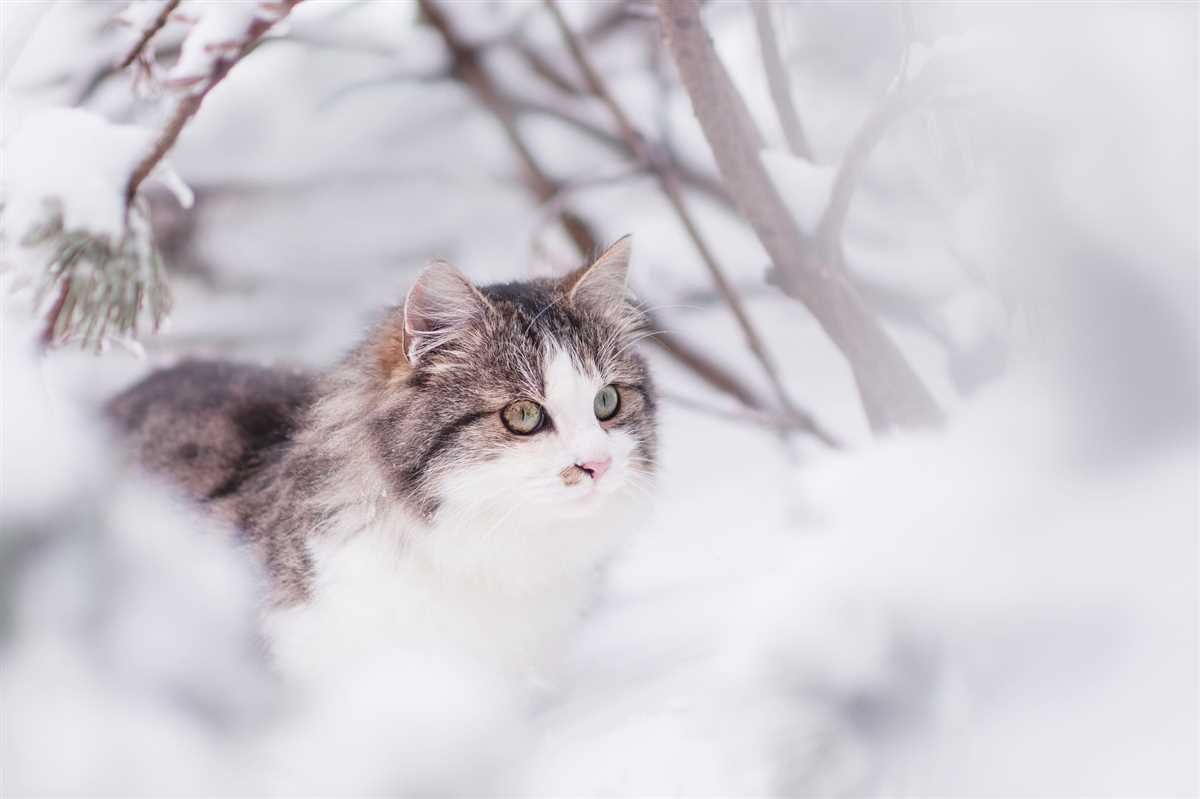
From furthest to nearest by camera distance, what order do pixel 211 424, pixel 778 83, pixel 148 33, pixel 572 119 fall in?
pixel 572 119 → pixel 211 424 → pixel 778 83 → pixel 148 33

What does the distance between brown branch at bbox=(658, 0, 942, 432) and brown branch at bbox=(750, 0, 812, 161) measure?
0.40ft

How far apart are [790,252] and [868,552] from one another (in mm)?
556

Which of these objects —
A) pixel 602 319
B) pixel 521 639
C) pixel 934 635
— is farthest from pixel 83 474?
pixel 934 635

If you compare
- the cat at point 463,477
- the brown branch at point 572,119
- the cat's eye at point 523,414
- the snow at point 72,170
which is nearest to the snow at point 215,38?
the snow at point 72,170

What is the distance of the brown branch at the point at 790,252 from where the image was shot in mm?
1812

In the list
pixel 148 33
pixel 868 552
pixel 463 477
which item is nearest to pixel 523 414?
pixel 463 477

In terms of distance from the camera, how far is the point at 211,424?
6.76 ft

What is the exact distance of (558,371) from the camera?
1634 millimetres

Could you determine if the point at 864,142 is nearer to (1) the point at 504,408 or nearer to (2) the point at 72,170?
(1) the point at 504,408

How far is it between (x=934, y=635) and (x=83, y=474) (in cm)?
139

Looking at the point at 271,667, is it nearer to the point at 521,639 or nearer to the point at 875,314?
the point at 521,639

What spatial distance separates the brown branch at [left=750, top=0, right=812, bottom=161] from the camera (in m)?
1.92

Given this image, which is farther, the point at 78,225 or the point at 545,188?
the point at 545,188

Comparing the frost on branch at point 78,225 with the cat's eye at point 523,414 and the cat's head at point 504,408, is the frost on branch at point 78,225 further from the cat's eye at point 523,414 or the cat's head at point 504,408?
the cat's eye at point 523,414
